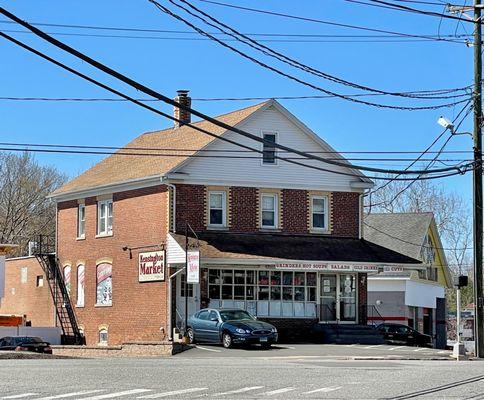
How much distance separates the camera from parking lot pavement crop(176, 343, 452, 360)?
31.2 meters

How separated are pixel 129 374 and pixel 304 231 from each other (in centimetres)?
2241

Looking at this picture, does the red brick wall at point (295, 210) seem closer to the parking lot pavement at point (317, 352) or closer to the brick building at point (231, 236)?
the brick building at point (231, 236)

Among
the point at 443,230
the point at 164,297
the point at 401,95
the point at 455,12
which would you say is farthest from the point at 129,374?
the point at 443,230

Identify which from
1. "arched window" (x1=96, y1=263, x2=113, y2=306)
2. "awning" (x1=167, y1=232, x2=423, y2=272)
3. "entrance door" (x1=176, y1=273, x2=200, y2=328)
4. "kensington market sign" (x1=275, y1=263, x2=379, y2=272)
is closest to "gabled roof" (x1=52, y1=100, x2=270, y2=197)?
"awning" (x1=167, y1=232, x2=423, y2=272)

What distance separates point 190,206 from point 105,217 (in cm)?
574

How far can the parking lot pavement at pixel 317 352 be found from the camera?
102ft

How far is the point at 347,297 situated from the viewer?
42.2m

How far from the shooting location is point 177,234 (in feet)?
129

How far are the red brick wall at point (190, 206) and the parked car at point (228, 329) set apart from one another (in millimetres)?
4575

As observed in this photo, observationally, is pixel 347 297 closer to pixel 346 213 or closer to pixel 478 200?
pixel 346 213

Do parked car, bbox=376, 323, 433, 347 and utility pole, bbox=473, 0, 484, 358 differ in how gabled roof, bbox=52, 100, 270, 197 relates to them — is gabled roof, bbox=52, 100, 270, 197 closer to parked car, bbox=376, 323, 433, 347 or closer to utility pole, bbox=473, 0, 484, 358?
utility pole, bbox=473, 0, 484, 358

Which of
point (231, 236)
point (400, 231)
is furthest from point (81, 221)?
point (400, 231)

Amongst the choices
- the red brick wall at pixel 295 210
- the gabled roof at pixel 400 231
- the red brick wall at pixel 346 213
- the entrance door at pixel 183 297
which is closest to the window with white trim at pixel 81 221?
the entrance door at pixel 183 297

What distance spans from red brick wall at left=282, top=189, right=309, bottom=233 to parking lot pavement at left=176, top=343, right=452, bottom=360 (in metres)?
7.05
